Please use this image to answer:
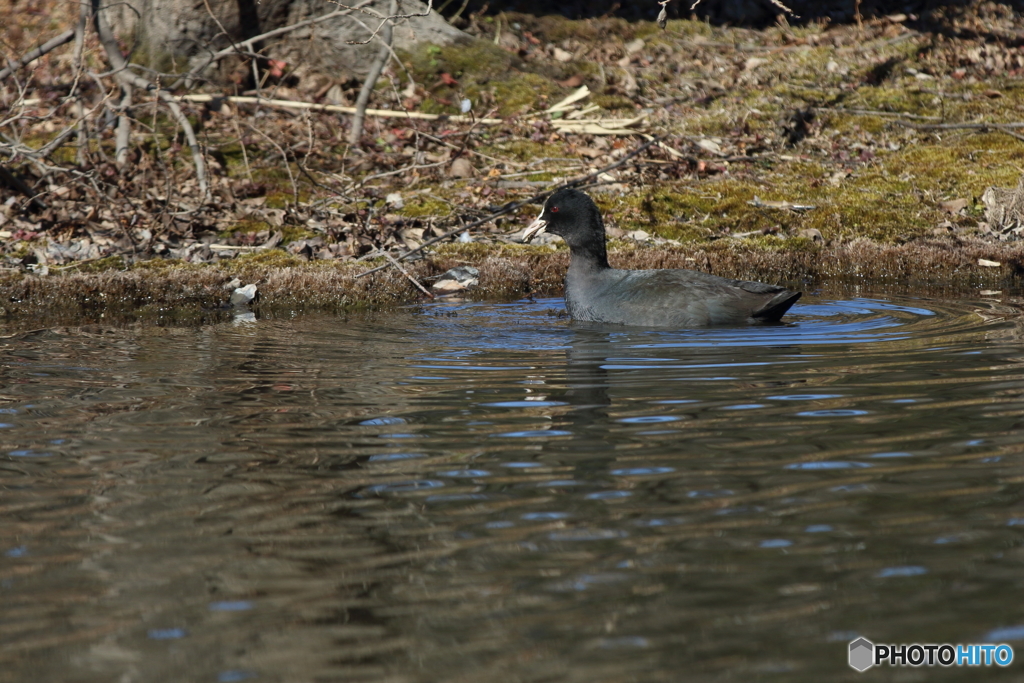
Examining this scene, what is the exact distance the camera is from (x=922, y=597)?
312 cm

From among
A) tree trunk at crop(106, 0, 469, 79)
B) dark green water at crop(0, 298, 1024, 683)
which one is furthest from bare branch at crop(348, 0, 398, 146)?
dark green water at crop(0, 298, 1024, 683)

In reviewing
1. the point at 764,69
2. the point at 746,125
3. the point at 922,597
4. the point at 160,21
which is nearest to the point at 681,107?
the point at 746,125

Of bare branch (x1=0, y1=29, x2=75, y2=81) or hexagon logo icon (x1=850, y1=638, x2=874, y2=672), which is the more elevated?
bare branch (x1=0, y1=29, x2=75, y2=81)

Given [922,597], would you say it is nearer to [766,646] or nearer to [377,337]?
[766,646]

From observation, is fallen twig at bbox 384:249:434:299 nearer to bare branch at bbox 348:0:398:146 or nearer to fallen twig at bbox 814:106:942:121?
bare branch at bbox 348:0:398:146

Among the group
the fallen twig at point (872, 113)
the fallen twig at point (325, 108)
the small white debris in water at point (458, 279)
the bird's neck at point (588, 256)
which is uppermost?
the fallen twig at point (325, 108)

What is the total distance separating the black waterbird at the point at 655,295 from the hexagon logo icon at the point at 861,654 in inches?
199

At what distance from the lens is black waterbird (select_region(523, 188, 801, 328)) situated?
26.4 ft

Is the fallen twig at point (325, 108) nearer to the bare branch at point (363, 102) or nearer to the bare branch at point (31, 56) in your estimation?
the bare branch at point (363, 102)

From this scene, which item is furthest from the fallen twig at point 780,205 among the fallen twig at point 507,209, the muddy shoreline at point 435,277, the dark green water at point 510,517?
the dark green water at point 510,517

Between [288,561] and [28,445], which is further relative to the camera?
[28,445]

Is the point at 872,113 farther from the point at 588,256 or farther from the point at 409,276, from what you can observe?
the point at 409,276

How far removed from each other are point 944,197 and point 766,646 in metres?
10.3

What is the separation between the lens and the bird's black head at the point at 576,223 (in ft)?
29.3
